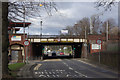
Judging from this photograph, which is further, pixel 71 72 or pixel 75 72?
pixel 71 72

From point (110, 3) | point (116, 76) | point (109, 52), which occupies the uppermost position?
point (110, 3)

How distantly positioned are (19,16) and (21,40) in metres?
28.7

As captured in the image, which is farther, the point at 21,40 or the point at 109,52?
the point at 21,40

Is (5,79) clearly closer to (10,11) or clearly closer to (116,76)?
(10,11)

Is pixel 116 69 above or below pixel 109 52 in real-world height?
below

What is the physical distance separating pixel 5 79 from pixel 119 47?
4.65 metres

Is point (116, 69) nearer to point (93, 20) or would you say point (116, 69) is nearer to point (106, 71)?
point (106, 71)

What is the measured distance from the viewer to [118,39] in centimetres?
476

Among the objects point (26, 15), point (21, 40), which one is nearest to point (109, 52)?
point (26, 15)

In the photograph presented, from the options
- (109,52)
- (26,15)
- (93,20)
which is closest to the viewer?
(109,52)

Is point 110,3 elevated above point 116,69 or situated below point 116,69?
above

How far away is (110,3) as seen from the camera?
273 inches

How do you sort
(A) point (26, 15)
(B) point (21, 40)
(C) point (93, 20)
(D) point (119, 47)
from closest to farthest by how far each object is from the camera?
(D) point (119, 47) < (C) point (93, 20) < (A) point (26, 15) < (B) point (21, 40)

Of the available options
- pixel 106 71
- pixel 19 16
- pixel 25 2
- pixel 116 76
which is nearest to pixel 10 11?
pixel 19 16
